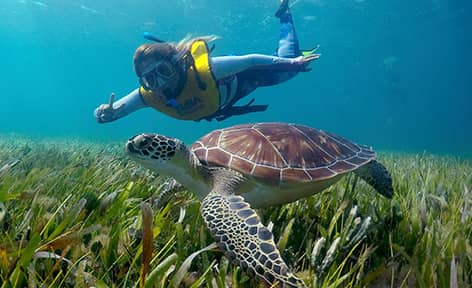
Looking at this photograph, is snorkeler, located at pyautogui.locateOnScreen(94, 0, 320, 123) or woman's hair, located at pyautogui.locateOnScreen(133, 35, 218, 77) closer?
woman's hair, located at pyautogui.locateOnScreen(133, 35, 218, 77)

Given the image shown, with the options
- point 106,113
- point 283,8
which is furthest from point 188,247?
point 283,8

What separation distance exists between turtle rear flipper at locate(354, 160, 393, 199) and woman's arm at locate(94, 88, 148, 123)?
4803 mm

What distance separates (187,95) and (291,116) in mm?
114758

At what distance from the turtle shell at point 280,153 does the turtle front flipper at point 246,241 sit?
22.8 inches

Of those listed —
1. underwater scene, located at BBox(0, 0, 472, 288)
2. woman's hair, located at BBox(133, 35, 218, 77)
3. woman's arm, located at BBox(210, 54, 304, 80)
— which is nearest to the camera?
underwater scene, located at BBox(0, 0, 472, 288)

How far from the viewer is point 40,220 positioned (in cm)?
151

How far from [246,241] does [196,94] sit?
5116 millimetres

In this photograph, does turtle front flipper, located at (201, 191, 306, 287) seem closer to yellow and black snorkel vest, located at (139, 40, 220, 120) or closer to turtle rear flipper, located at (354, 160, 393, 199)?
turtle rear flipper, located at (354, 160, 393, 199)

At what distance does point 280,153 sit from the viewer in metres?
2.49

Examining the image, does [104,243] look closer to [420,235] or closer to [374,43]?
[420,235]

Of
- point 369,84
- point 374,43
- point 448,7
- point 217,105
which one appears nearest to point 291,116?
point 369,84

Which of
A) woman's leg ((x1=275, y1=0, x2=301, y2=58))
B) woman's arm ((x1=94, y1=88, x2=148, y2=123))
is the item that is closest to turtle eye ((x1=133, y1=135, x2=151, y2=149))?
woman's arm ((x1=94, y1=88, x2=148, y2=123))

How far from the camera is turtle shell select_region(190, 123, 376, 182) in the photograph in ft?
7.72

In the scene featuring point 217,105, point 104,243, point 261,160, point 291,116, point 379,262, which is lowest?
point 379,262
